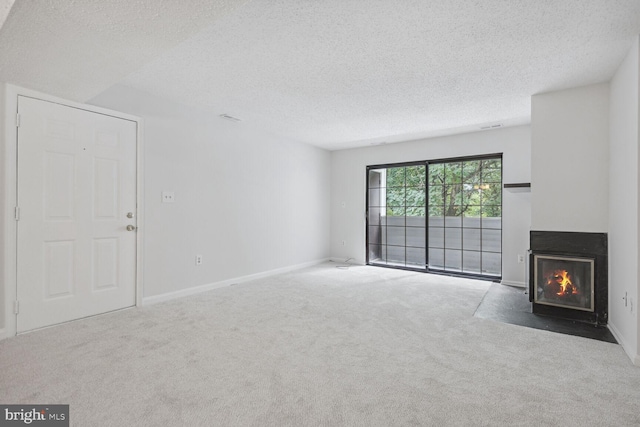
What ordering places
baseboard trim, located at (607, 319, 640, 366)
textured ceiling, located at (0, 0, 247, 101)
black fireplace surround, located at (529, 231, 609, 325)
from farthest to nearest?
black fireplace surround, located at (529, 231, 609, 325) → baseboard trim, located at (607, 319, 640, 366) → textured ceiling, located at (0, 0, 247, 101)

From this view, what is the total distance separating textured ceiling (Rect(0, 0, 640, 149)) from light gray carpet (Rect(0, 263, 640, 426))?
207 centimetres

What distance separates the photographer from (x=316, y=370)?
2070 millimetres

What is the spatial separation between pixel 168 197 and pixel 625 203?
4.48 meters

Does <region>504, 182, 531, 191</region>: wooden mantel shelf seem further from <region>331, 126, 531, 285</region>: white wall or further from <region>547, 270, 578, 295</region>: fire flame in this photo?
<region>547, 270, 578, 295</region>: fire flame

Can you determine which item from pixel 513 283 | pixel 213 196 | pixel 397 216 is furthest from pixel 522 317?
pixel 213 196

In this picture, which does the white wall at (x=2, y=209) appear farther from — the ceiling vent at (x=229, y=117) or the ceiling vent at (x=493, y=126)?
the ceiling vent at (x=493, y=126)

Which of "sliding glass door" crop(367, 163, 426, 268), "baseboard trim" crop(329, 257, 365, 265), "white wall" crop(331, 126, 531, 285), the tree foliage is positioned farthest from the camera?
"baseboard trim" crop(329, 257, 365, 265)

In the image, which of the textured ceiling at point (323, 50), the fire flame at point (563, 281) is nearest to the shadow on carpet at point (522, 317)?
the fire flame at point (563, 281)

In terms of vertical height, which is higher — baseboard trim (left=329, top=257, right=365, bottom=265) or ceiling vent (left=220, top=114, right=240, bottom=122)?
ceiling vent (left=220, top=114, right=240, bottom=122)

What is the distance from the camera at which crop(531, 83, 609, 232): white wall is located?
3086 mm

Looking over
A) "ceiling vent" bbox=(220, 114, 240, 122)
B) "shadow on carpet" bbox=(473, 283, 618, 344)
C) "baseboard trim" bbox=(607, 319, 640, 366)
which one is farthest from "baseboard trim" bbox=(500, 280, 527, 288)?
"ceiling vent" bbox=(220, 114, 240, 122)

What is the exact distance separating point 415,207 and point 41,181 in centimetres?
528

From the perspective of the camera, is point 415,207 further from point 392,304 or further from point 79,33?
point 79,33

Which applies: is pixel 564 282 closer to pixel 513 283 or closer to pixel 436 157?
pixel 513 283
